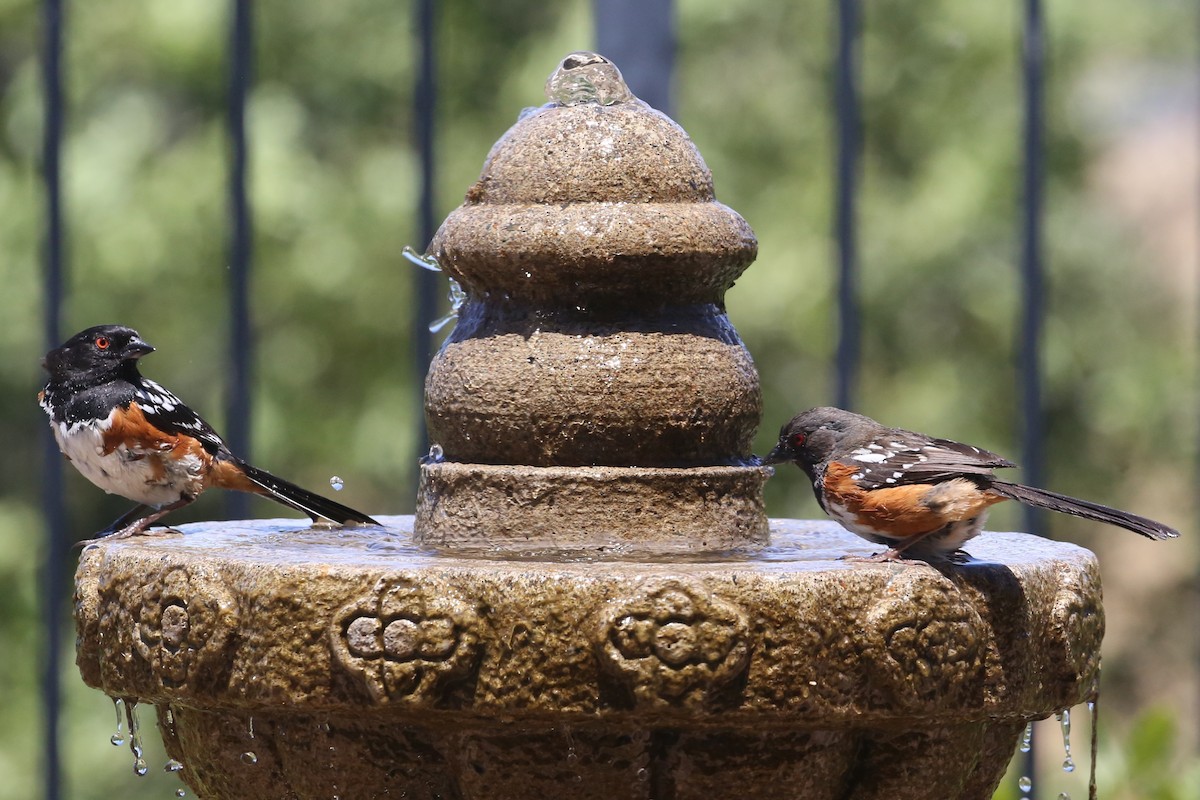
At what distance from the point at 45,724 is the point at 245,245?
4.33ft

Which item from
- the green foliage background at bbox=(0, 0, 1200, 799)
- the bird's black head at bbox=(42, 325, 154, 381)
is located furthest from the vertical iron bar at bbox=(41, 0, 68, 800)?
the green foliage background at bbox=(0, 0, 1200, 799)

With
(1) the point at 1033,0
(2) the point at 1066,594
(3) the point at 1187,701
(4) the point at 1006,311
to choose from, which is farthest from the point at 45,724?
(3) the point at 1187,701

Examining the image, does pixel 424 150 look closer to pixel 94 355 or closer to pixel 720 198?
pixel 94 355

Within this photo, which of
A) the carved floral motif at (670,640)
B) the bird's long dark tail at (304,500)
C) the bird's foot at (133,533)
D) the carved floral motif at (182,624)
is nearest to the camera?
the carved floral motif at (670,640)

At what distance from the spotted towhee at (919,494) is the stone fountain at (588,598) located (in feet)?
0.33

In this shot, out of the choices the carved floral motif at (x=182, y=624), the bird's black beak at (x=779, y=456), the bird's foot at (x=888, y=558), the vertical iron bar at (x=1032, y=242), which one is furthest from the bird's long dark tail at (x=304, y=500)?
the vertical iron bar at (x=1032, y=242)

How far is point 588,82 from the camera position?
3471 mm

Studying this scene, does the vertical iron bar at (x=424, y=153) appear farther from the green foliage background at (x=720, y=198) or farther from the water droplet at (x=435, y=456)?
the green foliage background at (x=720, y=198)

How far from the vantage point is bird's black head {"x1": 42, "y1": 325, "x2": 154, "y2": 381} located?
12.5 feet

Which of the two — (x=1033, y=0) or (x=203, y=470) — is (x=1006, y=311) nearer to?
(x=1033, y=0)

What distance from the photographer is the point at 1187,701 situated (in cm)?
1090

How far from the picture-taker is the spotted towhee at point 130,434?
3.73 m

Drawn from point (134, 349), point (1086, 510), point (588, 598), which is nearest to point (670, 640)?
point (588, 598)

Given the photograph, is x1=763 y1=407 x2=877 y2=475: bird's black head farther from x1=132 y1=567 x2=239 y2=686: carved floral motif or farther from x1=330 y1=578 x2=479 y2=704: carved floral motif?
x1=132 y1=567 x2=239 y2=686: carved floral motif
